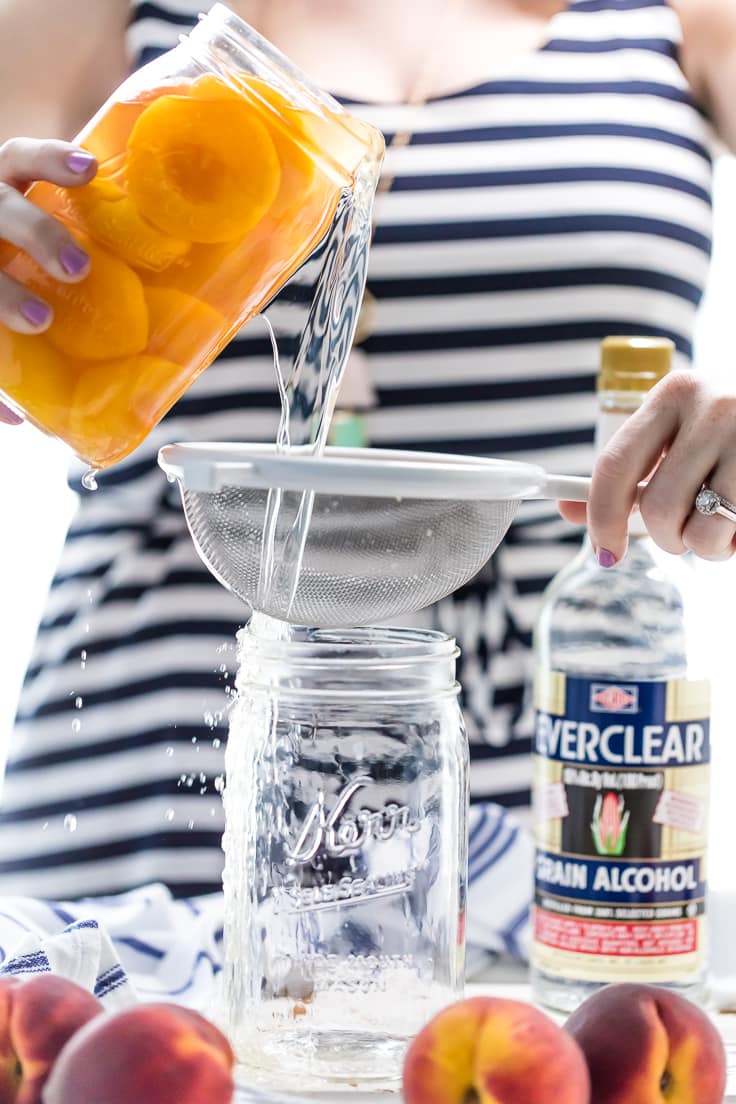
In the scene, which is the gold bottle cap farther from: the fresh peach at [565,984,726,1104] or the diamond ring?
the fresh peach at [565,984,726,1104]

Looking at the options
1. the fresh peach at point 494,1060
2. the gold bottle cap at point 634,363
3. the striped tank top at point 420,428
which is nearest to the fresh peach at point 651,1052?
the fresh peach at point 494,1060

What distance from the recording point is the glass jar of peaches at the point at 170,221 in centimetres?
71

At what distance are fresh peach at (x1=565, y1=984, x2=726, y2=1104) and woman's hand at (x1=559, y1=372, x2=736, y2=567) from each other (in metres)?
0.25

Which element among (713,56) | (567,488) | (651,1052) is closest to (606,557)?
(567,488)

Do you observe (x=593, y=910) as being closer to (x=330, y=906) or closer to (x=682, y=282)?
(x=330, y=906)

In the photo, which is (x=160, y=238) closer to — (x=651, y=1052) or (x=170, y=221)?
(x=170, y=221)

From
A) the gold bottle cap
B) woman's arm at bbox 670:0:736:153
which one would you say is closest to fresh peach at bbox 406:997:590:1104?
the gold bottle cap

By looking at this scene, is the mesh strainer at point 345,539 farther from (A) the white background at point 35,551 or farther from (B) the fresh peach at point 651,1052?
(A) the white background at point 35,551

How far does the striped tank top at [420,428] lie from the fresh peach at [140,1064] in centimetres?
62

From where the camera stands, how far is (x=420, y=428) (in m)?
1.23

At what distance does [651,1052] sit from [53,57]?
0.98 metres

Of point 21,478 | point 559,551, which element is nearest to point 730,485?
point 559,551

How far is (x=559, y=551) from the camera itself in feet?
4.04

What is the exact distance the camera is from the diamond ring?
30.3 inches
